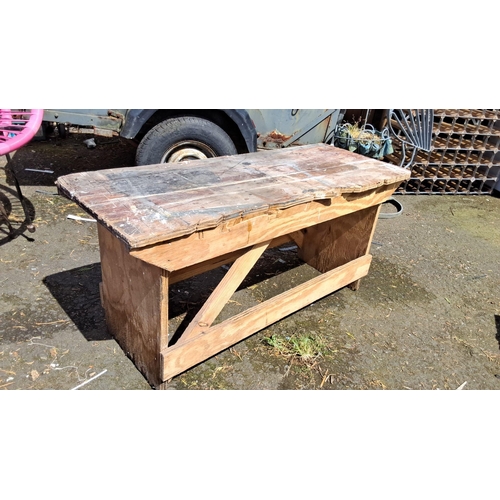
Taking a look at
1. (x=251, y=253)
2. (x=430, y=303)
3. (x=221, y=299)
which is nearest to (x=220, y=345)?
(x=221, y=299)

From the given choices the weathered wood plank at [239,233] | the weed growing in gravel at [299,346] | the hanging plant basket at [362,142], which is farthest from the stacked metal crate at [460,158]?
the weed growing in gravel at [299,346]

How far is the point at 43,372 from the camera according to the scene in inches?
105

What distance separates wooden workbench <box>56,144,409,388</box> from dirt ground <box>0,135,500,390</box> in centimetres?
24

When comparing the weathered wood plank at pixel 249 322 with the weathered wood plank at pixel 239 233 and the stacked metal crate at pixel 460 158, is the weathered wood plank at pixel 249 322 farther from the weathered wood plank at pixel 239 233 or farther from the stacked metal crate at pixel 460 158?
the stacked metal crate at pixel 460 158

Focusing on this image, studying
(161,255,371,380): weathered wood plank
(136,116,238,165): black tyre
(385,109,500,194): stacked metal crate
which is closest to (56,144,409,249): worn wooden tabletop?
(161,255,371,380): weathered wood plank

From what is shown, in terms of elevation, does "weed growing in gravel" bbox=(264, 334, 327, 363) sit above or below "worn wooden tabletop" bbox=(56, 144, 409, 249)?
below

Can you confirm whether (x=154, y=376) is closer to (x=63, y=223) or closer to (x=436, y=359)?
(x=436, y=359)

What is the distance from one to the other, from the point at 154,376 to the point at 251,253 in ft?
3.11

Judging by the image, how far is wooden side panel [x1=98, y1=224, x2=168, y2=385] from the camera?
2305 millimetres

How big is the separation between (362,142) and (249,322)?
349 centimetres

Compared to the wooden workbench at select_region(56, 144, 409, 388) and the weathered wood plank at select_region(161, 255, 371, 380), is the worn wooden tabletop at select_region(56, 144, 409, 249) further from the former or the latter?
the weathered wood plank at select_region(161, 255, 371, 380)

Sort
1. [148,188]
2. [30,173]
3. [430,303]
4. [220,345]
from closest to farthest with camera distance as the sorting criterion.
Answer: [148,188] < [220,345] < [430,303] < [30,173]

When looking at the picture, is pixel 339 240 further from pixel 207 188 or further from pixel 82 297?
pixel 82 297

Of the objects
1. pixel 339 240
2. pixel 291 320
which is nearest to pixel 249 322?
pixel 291 320
